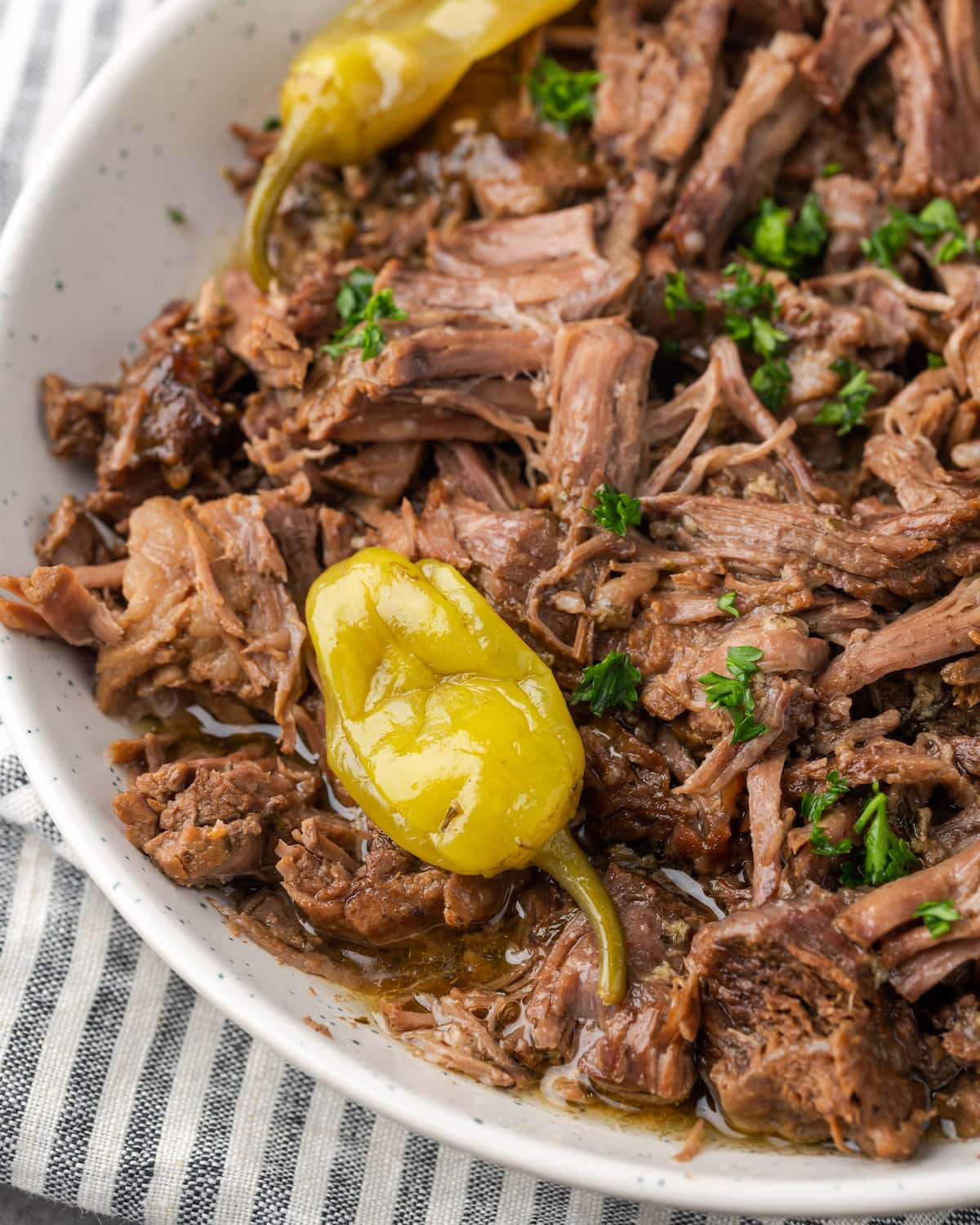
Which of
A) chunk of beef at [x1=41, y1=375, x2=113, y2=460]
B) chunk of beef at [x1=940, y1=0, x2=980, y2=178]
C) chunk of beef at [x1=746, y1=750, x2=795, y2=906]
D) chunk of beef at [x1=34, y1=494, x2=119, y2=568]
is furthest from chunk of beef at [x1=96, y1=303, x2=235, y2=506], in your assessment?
chunk of beef at [x1=940, y1=0, x2=980, y2=178]

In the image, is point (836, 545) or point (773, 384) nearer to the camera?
point (836, 545)

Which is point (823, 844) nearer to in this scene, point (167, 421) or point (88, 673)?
point (88, 673)

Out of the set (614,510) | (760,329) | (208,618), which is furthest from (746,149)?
(208,618)

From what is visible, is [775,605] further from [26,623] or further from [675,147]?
[26,623]

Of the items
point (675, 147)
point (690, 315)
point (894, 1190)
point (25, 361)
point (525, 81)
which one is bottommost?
point (894, 1190)

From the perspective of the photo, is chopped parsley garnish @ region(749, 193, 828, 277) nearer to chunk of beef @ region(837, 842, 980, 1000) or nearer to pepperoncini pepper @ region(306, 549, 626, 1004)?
pepperoncini pepper @ region(306, 549, 626, 1004)

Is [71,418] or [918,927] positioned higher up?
[71,418]

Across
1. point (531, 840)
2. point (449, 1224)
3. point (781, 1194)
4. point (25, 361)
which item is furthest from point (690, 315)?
point (449, 1224)
